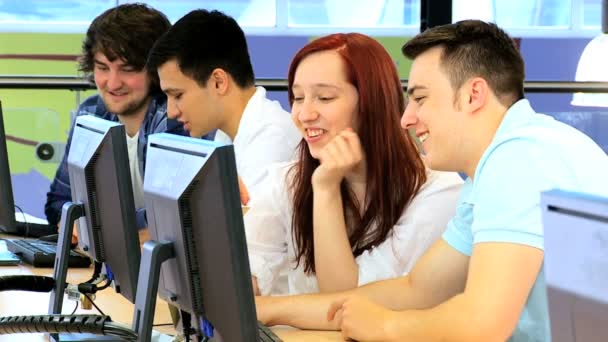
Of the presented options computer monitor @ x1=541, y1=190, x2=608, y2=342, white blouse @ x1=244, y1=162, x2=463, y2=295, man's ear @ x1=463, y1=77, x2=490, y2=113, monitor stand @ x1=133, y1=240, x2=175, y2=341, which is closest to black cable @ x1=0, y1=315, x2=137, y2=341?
monitor stand @ x1=133, y1=240, x2=175, y2=341

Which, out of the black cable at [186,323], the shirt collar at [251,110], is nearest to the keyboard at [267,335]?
the black cable at [186,323]

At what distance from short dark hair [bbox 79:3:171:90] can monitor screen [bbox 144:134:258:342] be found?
145 centimetres

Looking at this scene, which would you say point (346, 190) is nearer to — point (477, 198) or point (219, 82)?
point (477, 198)

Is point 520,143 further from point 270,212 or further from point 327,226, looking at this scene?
point 270,212

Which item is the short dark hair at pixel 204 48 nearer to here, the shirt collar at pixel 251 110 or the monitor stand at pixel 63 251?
the shirt collar at pixel 251 110

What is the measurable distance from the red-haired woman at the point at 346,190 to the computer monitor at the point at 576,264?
48.1 inches

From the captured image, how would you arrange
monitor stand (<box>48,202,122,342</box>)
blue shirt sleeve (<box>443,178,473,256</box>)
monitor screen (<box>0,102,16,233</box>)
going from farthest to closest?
1. monitor screen (<box>0,102,16,233</box>)
2. monitor stand (<box>48,202,122,342</box>)
3. blue shirt sleeve (<box>443,178,473,256</box>)

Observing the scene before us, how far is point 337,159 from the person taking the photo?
7.19 feet

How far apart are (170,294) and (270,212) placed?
72 centimetres

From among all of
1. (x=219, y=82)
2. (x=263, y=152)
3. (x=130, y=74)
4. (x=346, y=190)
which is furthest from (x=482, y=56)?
(x=130, y=74)

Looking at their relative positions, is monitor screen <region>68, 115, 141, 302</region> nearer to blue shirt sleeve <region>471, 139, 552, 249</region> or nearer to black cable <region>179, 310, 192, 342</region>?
black cable <region>179, 310, 192, 342</region>

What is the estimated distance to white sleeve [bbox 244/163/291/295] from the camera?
2.32 m

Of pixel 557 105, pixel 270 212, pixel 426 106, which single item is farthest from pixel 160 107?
pixel 557 105

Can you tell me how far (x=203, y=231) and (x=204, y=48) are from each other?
1.43 metres
